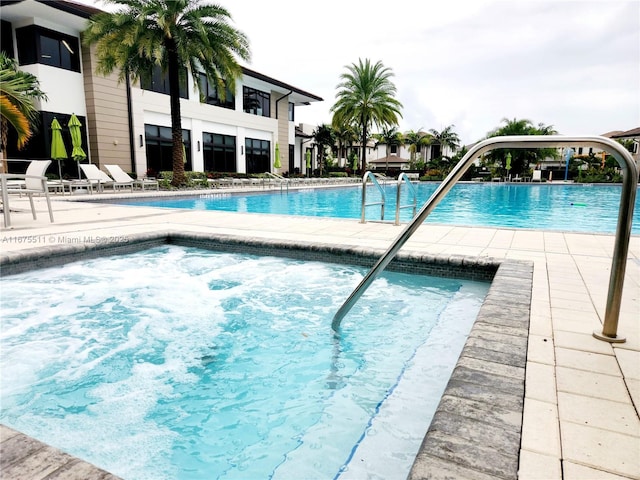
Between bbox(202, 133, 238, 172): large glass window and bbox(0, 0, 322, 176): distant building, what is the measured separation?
0.06 meters

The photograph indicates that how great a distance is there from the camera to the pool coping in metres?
1.22

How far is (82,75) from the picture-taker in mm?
16234

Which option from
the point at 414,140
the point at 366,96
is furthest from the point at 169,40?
the point at 414,140

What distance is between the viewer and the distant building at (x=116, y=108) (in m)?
14.6

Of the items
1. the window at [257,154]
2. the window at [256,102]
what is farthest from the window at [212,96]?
the window at [257,154]

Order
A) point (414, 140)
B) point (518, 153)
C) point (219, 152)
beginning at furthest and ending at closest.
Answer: point (414, 140) → point (518, 153) → point (219, 152)

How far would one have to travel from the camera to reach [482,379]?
172 centimetres

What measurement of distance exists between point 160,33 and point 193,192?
5584 mm

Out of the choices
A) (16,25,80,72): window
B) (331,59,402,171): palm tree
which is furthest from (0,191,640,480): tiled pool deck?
(331,59,402,171): palm tree

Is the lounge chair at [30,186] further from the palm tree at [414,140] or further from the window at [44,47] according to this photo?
the palm tree at [414,140]

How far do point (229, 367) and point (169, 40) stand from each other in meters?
14.6

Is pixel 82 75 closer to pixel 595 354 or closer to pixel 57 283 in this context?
pixel 57 283

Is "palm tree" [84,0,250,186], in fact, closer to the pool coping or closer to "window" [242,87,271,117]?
"window" [242,87,271,117]

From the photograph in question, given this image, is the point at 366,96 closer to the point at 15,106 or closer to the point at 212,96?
the point at 212,96
